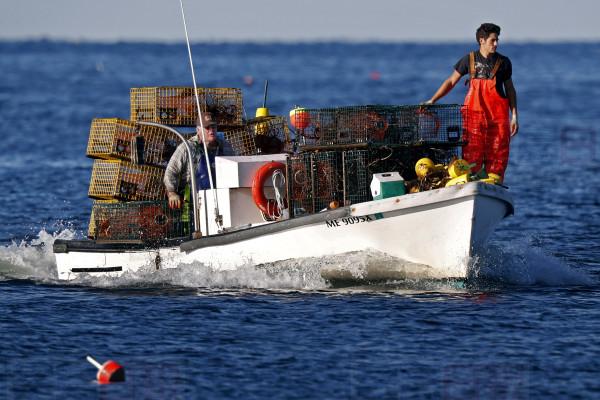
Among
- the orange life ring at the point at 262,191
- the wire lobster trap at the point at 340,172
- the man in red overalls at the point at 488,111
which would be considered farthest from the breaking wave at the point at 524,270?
the orange life ring at the point at 262,191

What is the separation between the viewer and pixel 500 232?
22.4 metres

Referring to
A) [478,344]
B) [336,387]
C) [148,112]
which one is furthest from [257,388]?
[148,112]

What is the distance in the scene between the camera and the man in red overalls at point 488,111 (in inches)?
622

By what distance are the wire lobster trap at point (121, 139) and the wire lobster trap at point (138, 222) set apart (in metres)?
0.59

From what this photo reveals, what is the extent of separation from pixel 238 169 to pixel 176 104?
64.9 inches

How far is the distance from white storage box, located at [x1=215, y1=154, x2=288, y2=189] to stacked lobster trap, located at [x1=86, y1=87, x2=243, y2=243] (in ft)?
3.27

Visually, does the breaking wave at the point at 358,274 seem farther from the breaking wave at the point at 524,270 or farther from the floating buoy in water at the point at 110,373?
the floating buoy in water at the point at 110,373

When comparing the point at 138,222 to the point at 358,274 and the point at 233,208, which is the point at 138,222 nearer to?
the point at 233,208

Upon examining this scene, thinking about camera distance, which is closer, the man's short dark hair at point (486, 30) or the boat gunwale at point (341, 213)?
the boat gunwale at point (341, 213)

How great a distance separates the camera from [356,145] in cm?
1530

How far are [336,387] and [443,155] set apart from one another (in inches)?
192

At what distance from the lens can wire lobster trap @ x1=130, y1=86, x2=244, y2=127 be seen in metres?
17.0

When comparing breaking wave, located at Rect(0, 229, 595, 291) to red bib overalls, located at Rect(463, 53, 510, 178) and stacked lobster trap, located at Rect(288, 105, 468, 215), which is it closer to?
stacked lobster trap, located at Rect(288, 105, 468, 215)

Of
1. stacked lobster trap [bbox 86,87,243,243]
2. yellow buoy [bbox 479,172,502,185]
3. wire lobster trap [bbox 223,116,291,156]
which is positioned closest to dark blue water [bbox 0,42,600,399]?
stacked lobster trap [bbox 86,87,243,243]
